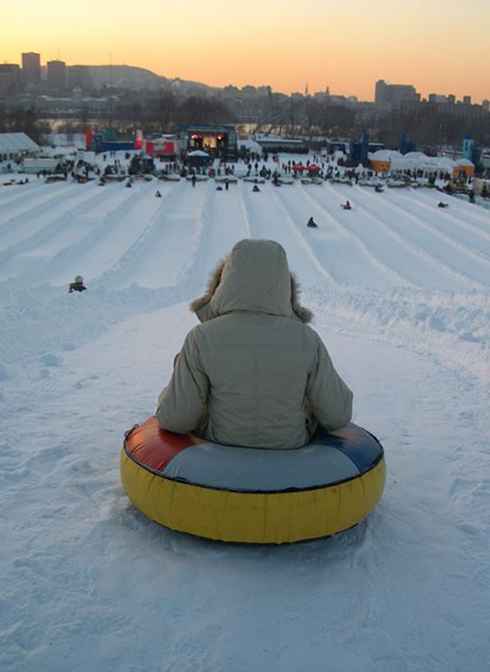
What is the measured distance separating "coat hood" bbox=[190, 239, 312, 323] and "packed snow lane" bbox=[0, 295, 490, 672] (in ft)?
3.59

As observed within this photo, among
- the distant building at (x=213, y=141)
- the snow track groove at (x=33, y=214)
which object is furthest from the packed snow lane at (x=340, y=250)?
the distant building at (x=213, y=141)

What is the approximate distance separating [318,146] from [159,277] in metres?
77.1

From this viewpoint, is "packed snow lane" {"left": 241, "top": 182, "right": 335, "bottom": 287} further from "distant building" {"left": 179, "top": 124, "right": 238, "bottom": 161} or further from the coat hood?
"distant building" {"left": 179, "top": 124, "right": 238, "bottom": 161}

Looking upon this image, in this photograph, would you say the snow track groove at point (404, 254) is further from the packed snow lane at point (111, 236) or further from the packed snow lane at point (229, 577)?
the packed snow lane at point (229, 577)

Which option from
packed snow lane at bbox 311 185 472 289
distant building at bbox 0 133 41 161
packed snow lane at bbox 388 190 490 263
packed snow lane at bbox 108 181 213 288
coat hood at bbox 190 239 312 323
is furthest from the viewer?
distant building at bbox 0 133 41 161

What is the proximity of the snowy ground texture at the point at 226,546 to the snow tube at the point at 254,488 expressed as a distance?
0.46 ft

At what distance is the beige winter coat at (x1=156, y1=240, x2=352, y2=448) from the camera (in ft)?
10.5

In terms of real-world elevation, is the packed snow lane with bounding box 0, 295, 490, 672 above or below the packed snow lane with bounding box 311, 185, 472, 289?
above

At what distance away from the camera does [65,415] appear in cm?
470

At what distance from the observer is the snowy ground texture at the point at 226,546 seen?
2.55 metres

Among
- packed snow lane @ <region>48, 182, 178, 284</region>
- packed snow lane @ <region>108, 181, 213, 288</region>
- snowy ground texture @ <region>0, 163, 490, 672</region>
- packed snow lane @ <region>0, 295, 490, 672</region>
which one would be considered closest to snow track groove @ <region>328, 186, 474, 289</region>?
packed snow lane @ <region>108, 181, 213, 288</region>

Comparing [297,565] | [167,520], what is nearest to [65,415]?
[167,520]

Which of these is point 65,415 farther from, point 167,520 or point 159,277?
point 159,277

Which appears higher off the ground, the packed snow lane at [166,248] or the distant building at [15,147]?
the distant building at [15,147]
